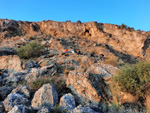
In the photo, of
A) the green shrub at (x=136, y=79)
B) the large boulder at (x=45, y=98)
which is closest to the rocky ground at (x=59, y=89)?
the large boulder at (x=45, y=98)

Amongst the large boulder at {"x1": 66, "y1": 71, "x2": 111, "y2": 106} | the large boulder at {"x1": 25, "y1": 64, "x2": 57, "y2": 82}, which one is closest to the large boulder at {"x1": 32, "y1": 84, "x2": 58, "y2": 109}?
the large boulder at {"x1": 66, "y1": 71, "x2": 111, "y2": 106}

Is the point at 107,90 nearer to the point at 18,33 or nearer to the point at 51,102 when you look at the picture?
the point at 51,102

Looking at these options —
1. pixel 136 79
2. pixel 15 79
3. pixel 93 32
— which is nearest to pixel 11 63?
pixel 15 79

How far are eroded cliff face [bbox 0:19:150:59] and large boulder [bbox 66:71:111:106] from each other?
54.2 ft

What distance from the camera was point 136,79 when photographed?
11.3 ft

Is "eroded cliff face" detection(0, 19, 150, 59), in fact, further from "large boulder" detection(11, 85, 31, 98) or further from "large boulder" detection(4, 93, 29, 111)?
"large boulder" detection(4, 93, 29, 111)

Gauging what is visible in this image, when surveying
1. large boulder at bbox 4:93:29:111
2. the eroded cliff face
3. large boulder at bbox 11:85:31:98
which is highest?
the eroded cliff face

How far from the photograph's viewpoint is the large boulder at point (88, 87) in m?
3.13

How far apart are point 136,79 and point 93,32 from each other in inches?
786

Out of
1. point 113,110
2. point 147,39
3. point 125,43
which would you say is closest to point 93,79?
point 113,110

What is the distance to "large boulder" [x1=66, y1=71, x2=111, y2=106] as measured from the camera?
123 inches

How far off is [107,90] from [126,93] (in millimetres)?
520

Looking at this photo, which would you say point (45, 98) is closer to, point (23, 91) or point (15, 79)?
point (23, 91)

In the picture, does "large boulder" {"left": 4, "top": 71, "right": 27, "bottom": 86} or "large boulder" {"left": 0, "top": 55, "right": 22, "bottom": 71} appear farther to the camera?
"large boulder" {"left": 0, "top": 55, "right": 22, "bottom": 71}
